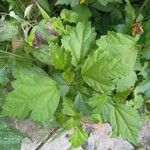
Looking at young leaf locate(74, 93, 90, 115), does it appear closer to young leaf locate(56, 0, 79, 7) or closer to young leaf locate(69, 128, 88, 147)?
young leaf locate(69, 128, 88, 147)

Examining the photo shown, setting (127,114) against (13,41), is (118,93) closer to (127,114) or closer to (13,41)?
(127,114)

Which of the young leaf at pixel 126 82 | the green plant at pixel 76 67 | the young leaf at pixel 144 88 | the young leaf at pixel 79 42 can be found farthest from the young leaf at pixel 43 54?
the young leaf at pixel 144 88

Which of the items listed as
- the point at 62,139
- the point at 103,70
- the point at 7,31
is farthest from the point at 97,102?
the point at 62,139

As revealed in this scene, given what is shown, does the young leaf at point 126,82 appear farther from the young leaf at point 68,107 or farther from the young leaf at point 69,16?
the young leaf at point 69,16

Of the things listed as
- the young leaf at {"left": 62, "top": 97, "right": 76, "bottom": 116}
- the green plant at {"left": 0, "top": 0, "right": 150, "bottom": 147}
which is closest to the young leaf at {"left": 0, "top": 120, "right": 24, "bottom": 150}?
the green plant at {"left": 0, "top": 0, "right": 150, "bottom": 147}

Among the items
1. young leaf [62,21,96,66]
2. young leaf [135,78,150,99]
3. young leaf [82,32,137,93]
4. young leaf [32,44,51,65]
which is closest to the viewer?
young leaf [82,32,137,93]

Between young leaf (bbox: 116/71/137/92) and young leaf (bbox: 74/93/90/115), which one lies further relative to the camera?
young leaf (bbox: 116/71/137/92)

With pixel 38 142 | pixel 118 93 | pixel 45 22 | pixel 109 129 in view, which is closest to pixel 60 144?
pixel 38 142

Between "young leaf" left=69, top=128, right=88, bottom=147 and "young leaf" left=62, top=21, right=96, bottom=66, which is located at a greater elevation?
"young leaf" left=62, top=21, right=96, bottom=66
